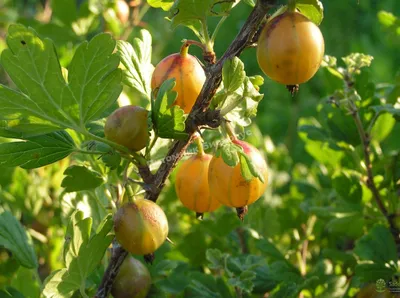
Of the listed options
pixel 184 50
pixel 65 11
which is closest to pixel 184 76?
pixel 184 50

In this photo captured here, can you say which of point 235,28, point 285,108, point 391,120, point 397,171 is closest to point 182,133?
point 397,171

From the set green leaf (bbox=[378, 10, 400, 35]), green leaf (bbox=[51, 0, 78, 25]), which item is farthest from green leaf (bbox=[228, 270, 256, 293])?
green leaf (bbox=[51, 0, 78, 25])

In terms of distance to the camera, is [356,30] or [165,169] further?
[356,30]

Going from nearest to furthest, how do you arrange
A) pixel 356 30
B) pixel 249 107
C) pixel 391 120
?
pixel 249 107
pixel 391 120
pixel 356 30

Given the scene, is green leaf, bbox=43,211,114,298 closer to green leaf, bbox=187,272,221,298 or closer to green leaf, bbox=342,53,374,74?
green leaf, bbox=187,272,221,298

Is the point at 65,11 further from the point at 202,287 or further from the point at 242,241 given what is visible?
the point at 202,287

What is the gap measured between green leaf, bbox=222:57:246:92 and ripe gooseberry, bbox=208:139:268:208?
0.09 metres

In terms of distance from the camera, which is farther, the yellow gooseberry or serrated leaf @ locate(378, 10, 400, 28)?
serrated leaf @ locate(378, 10, 400, 28)

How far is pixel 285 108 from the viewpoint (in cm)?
408

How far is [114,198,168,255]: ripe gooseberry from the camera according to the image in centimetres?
83

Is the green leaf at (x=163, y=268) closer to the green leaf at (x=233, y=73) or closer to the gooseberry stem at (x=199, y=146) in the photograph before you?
the gooseberry stem at (x=199, y=146)

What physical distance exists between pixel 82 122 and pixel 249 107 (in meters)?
0.24

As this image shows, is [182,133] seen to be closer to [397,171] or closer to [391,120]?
[397,171]

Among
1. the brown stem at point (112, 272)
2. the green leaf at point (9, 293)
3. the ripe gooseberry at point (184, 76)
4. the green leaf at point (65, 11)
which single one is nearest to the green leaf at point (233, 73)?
the ripe gooseberry at point (184, 76)
